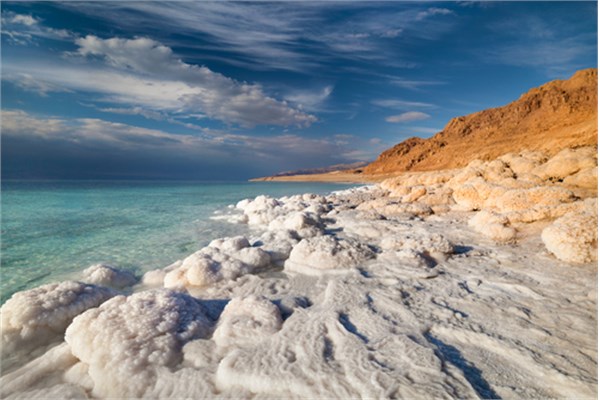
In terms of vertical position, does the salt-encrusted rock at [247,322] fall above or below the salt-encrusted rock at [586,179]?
below

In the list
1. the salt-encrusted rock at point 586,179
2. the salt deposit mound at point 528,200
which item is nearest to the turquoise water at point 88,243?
the salt deposit mound at point 528,200

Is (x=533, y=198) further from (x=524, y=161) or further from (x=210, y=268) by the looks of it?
(x=210, y=268)

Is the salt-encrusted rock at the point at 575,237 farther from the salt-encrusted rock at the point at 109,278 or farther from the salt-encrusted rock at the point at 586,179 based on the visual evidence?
the salt-encrusted rock at the point at 109,278

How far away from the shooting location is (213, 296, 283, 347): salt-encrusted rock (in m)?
2.49

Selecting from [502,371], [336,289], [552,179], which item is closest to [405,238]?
[336,289]

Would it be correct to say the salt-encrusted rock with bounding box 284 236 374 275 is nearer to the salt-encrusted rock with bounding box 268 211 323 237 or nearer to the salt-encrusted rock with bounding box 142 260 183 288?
the salt-encrusted rock with bounding box 268 211 323 237

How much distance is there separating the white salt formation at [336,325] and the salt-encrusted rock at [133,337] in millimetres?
10

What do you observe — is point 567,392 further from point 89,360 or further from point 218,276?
point 218,276

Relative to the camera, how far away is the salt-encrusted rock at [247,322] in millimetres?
2488

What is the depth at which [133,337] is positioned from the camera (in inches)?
92.4

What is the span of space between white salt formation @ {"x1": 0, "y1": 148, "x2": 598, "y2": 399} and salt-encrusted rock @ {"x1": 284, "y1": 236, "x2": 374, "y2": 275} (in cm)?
2

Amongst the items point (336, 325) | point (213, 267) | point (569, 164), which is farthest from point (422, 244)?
point (569, 164)

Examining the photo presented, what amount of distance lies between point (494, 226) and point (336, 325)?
14.8 feet

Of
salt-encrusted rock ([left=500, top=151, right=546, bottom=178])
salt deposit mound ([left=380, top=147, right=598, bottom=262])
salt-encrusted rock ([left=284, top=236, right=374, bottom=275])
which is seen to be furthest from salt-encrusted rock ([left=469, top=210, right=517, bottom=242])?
salt-encrusted rock ([left=500, top=151, right=546, bottom=178])
